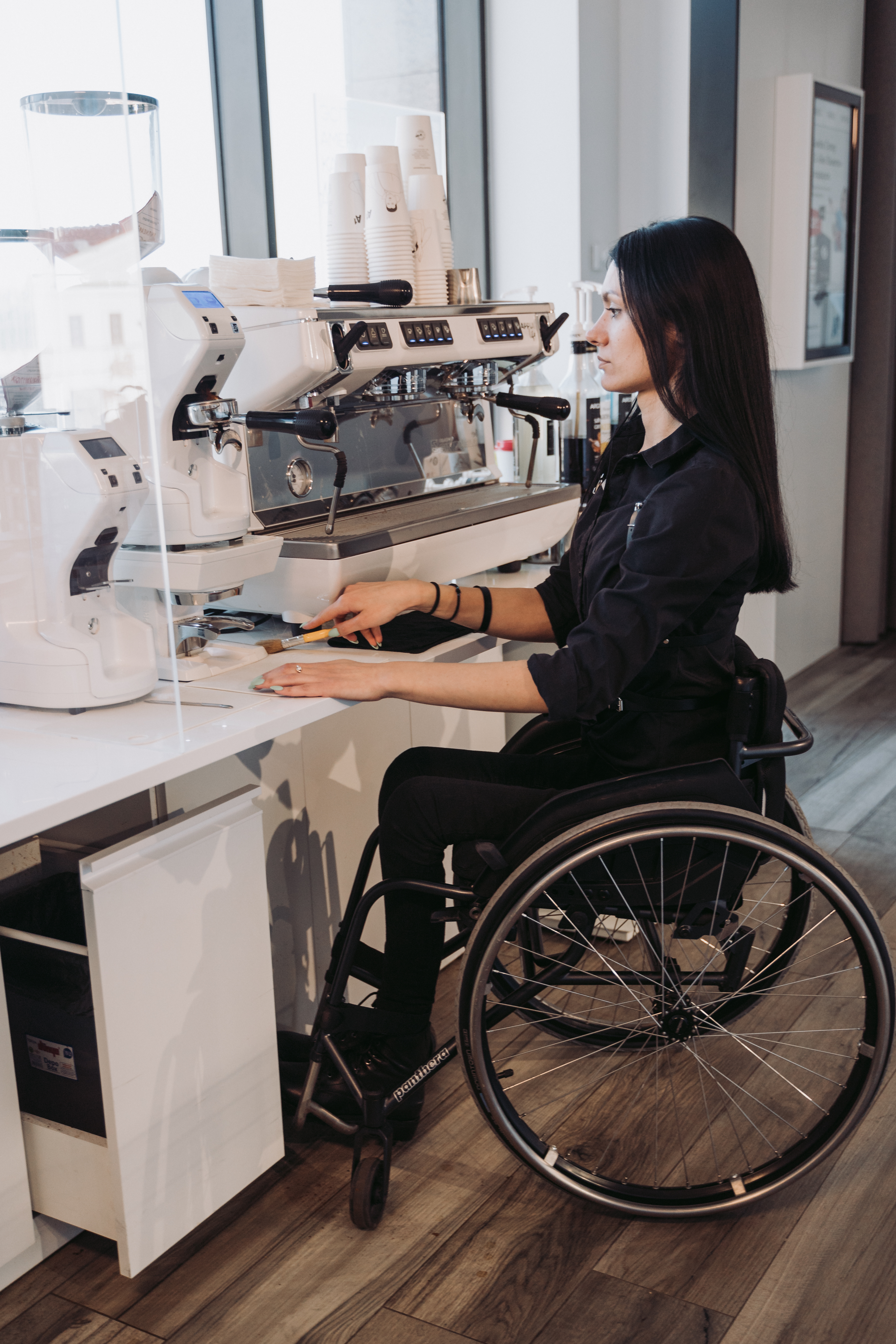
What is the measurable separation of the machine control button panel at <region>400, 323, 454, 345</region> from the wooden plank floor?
1.20 m

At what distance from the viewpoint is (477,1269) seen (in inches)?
60.8

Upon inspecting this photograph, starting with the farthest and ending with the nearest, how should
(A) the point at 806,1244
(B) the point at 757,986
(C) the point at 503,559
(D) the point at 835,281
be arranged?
1. (D) the point at 835,281
2. (C) the point at 503,559
3. (B) the point at 757,986
4. (A) the point at 806,1244

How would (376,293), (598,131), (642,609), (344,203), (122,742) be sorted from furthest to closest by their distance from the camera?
(598,131), (344,203), (376,293), (642,609), (122,742)

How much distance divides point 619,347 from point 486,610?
0.46m

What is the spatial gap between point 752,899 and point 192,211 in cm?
183

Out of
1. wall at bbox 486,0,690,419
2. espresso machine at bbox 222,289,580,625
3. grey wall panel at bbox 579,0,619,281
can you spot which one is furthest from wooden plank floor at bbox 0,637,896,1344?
grey wall panel at bbox 579,0,619,281

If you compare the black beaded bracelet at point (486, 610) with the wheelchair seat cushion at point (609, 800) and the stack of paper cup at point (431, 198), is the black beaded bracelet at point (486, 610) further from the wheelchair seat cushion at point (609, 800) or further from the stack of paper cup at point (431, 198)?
the stack of paper cup at point (431, 198)

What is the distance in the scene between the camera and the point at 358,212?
1.99 meters

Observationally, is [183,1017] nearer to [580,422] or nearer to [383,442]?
[383,442]

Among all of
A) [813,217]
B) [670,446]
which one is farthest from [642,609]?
[813,217]

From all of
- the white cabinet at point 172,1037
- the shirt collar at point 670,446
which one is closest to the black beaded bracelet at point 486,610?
the shirt collar at point 670,446

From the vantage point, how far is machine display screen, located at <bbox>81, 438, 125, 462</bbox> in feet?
4.52

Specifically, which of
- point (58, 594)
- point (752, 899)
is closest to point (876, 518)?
point (752, 899)

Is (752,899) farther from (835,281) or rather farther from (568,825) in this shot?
(835,281)
